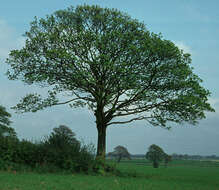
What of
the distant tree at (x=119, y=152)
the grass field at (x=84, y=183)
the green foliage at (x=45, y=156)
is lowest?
the grass field at (x=84, y=183)

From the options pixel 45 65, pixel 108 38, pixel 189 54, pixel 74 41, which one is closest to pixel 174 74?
pixel 189 54

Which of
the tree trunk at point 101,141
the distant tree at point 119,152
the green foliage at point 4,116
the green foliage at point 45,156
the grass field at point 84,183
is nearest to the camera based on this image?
the grass field at point 84,183

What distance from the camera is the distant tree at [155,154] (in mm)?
75750

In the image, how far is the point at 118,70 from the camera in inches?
1081

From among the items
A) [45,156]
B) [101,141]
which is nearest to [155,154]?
[101,141]

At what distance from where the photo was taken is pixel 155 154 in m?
76.6

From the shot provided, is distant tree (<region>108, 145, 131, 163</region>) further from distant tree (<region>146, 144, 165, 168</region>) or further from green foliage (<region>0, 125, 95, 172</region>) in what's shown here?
green foliage (<region>0, 125, 95, 172</region>)

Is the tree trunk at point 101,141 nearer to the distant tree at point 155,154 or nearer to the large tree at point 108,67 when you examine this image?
the large tree at point 108,67

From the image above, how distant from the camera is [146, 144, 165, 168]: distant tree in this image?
2982 inches

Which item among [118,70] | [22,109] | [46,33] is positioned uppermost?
[46,33]

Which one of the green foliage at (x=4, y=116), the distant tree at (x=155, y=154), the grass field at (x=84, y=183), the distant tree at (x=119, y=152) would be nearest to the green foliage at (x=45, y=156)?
the grass field at (x=84, y=183)

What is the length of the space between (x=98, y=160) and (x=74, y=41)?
13.2 m

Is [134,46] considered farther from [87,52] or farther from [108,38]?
[87,52]

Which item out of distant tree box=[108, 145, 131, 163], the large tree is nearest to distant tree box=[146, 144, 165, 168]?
distant tree box=[108, 145, 131, 163]
